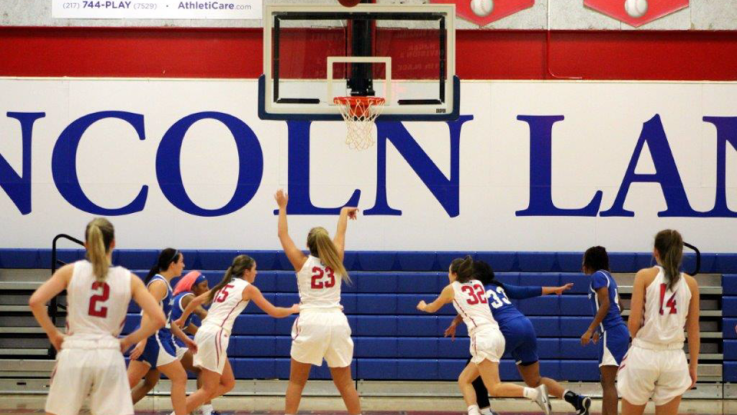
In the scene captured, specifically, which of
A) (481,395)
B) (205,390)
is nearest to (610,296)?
(481,395)

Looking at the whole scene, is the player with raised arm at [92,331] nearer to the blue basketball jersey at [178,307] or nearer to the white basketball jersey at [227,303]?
the white basketball jersey at [227,303]

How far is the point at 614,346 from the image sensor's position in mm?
8773

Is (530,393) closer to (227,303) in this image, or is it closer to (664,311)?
(664,311)

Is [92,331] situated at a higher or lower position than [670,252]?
lower

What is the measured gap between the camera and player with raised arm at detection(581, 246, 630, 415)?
28.7 feet

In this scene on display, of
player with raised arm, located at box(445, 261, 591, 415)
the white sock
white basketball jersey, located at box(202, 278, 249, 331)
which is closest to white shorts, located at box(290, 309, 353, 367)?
white basketball jersey, located at box(202, 278, 249, 331)

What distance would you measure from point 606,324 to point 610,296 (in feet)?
0.96

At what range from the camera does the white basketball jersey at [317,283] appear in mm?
8016

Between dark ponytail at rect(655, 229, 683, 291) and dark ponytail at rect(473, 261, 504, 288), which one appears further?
dark ponytail at rect(473, 261, 504, 288)

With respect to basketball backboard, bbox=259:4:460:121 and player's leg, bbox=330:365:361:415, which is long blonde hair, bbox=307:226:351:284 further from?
basketball backboard, bbox=259:4:460:121

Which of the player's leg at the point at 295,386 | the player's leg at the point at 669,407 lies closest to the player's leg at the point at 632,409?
the player's leg at the point at 669,407

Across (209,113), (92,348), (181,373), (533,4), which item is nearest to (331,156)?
(209,113)

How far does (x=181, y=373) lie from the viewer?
841 centimetres

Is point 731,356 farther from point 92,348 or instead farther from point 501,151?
point 92,348
